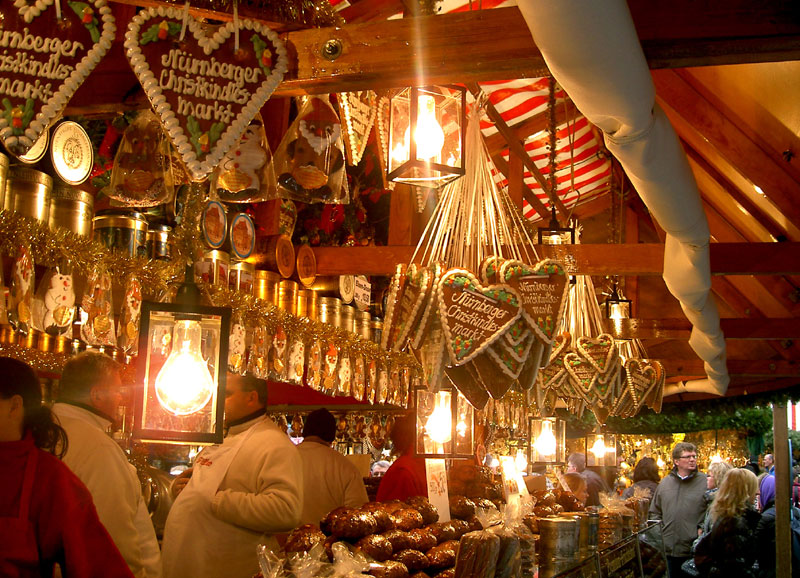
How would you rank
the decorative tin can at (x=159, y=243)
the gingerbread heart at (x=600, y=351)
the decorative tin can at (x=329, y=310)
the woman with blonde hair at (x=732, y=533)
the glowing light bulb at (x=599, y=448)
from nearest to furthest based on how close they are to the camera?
the decorative tin can at (x=159, y=243)
the decorative tin can at (x=329, y=310)
the gingerbread heart at (x=600, y=351)
the woman with blonde hair at (x=732, y=533)
the glowing light bulb at (x=599, y=448)

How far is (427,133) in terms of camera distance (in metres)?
3.08

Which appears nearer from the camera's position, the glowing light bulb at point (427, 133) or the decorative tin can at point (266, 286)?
the glowing light bulb at point (427, 133)

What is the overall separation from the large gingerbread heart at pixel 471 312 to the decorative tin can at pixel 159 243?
52.4 inches

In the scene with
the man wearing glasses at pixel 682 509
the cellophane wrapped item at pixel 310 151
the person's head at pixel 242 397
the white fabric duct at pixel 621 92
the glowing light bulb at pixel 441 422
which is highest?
the cellophane wrapped item at pixel 310 151

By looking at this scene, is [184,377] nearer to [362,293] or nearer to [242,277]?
[242,277]

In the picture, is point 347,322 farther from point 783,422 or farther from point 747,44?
point 783,422

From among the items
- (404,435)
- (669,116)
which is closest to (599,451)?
(669,116)

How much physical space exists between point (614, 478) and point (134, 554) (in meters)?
11.7

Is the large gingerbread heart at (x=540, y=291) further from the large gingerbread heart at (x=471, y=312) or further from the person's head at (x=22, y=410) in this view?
the person's head at (x=22, y=410)

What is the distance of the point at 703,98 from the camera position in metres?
6.07

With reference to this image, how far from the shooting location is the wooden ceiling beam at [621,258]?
17.4 ft

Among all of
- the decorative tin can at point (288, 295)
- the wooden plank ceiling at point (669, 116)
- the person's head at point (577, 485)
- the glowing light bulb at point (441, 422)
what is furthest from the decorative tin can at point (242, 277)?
the person's head at point (577, 485)

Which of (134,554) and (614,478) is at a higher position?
(134,554)

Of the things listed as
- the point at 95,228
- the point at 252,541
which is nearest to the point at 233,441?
the point at 252,541
